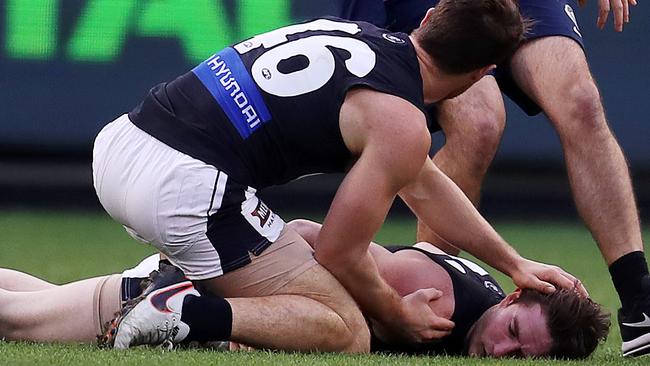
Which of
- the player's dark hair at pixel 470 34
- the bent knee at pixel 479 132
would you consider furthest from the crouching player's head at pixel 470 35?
the bent knee at pixel 479 132

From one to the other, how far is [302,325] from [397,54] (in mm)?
796

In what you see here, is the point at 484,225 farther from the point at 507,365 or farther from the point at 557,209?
the point at 557,209

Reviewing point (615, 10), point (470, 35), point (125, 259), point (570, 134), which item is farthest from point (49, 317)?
point (125, 259)

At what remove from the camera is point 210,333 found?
407 centimetres

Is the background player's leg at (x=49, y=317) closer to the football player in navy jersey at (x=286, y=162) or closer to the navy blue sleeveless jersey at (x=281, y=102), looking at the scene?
the football player in navy jersey at (x=286, y=162)

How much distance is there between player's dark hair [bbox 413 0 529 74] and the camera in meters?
4.15

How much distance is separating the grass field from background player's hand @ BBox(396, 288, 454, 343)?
Result: 16cm

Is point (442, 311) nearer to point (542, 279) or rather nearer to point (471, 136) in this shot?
point (542, 279)

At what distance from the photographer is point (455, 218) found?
14.8 feet

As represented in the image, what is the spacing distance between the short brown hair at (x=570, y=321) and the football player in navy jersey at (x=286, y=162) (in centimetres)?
6

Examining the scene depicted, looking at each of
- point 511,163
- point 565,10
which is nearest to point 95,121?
point 511,163

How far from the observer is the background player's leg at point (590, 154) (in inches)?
183

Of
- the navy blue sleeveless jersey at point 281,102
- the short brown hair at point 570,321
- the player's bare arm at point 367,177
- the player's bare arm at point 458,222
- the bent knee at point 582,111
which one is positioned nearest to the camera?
the player's bare arm at point 367,177

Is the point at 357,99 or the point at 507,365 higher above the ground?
the point at 357,99
